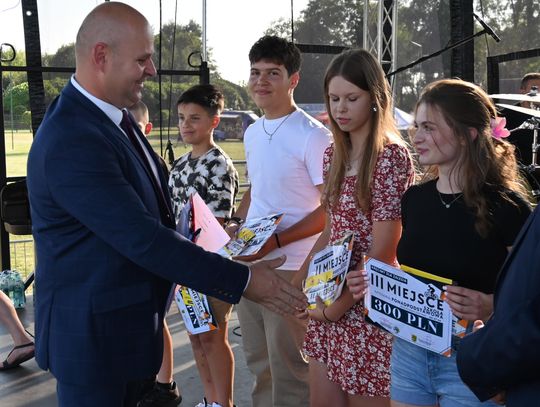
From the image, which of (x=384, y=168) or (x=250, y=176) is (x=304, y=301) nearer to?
(x=384, y=168)

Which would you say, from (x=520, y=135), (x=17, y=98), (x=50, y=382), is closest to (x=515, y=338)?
(x=50, y=382)

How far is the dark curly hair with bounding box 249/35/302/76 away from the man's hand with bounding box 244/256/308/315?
1.23 m

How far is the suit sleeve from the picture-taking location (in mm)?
1771

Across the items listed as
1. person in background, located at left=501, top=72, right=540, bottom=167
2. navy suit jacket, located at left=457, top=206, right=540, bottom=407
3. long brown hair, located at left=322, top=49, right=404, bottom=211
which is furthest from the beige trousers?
person in background, located at left=501, top=72, right=540, bottom=167

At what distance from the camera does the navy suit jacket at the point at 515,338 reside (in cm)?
105

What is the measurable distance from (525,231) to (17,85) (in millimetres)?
5816

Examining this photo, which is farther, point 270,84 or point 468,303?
point 270,84

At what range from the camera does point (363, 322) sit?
2377 millimetres

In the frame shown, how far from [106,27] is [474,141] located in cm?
113

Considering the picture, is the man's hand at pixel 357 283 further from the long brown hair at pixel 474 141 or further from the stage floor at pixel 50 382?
the stage floor at pixel 50 382

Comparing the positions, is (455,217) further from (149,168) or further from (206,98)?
(206,98)

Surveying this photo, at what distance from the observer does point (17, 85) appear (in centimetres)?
619

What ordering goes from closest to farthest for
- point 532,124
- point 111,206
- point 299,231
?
point 111,206, point 299,231, point 532,124

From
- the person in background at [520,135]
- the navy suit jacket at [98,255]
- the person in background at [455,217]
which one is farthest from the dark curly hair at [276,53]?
the person in background at [520,135]
